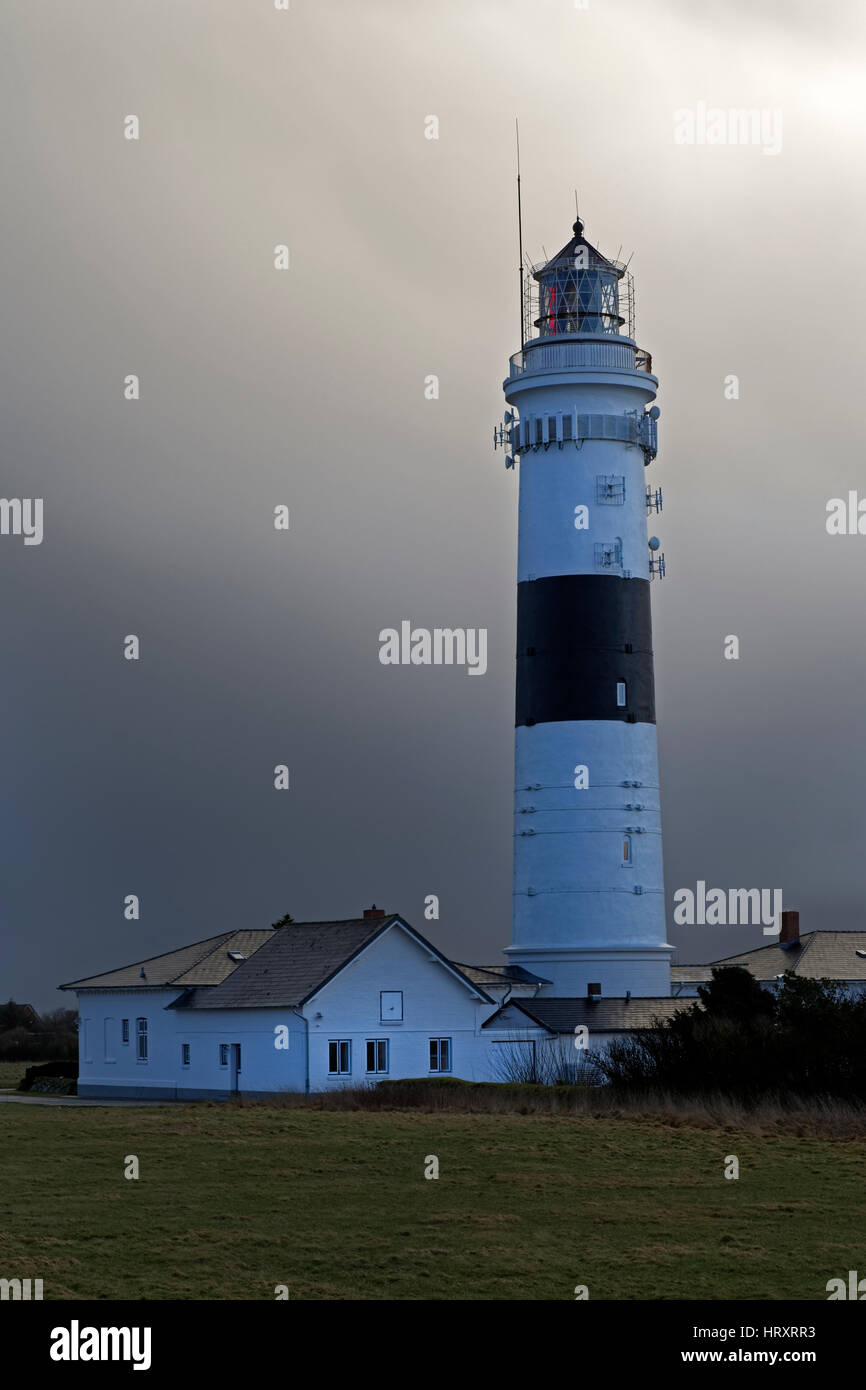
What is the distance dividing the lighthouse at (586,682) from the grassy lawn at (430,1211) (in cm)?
1947

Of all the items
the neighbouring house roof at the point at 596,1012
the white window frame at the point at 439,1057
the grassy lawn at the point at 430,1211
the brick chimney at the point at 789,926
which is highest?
the brick chimney at the point at 789,926

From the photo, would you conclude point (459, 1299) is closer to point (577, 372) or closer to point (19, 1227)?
point (19, 1227)

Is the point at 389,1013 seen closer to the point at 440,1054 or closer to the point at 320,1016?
the point at 440,1054

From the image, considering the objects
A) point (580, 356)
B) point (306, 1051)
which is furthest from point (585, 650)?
point (306, 1051)

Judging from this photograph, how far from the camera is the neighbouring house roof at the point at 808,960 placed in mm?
57844

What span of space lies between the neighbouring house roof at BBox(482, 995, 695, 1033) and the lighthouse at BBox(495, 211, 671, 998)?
361 mm

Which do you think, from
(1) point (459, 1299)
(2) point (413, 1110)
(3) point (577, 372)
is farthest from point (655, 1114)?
(3) point (577, 372)

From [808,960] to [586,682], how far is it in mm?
14117

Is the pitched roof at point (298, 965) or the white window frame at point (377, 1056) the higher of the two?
the pitched roof at point (298, 965)

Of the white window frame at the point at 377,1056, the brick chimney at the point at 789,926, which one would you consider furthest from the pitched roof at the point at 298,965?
the brick chimney at the point at 789,926

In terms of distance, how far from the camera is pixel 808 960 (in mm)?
58781

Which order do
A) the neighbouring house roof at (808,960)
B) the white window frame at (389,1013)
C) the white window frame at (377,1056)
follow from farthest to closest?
the neighbouring house roof at (808,960)
the white window frame at (389,1013)
the white window frame at (377,1056)

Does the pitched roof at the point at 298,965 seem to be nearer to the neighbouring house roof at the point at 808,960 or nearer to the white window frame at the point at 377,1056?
the white window frame at the point at 377,1056
